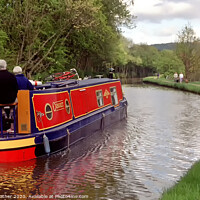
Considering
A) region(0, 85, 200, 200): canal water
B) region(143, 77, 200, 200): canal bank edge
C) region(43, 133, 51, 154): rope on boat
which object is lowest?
region(0, 85, 200, 200): canal water

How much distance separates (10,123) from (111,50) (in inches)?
1210

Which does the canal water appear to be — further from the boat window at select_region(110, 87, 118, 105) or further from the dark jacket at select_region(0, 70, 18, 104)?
the boat window at select_region(110, 87, 118, 105)

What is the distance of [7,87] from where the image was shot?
7.85 m

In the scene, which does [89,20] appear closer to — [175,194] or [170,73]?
[175,194]

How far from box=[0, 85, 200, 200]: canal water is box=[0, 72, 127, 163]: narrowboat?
0.27m

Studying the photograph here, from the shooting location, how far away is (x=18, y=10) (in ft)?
71.0

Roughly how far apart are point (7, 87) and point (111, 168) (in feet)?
9.53

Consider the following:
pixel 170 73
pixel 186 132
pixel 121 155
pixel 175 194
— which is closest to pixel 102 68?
pixel 170 73

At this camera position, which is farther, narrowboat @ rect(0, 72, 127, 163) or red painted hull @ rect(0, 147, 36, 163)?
narrowboat @ rect(0, 72, 127, 163)

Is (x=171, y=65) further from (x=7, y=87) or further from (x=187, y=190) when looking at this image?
(x=187, y=190)

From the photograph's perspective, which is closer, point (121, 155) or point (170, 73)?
point (121, 155)

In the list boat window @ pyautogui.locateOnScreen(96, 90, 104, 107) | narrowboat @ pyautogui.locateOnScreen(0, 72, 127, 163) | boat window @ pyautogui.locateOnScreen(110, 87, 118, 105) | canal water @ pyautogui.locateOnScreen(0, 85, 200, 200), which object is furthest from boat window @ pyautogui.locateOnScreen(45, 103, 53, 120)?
boat window @ pyautogui.locateOnScreen(110, 87, 118, 105)

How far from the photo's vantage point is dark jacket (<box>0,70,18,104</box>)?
7.83 meters

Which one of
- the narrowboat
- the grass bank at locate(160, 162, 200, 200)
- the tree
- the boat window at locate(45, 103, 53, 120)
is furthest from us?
the tree
